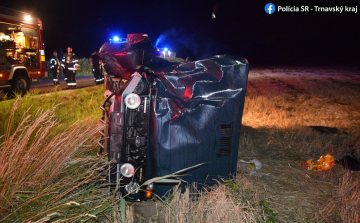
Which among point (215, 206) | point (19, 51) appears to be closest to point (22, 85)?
point (19, 51)

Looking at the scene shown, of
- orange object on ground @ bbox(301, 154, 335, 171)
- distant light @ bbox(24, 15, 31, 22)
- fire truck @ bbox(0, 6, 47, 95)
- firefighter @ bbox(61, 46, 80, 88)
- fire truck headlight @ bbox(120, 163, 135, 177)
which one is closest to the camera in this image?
fire truck headlight @ bbox(120, 163, 135, 177)

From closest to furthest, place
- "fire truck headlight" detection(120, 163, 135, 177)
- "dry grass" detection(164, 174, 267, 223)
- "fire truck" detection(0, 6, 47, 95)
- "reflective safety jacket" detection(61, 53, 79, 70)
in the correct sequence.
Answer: "dry grass" detection(164, 174, 267, 223)
"fire truck headlight" detection(120, 163, 135, 177)
"fire truck" detection(0, 6, 47, 95)
"reflective safety jacket" detection(61, 53, 79, 70)

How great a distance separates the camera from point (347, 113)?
23.5ft

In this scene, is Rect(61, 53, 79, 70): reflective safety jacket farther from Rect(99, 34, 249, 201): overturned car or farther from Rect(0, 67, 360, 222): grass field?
Rect(99, 34, 249, 201): overturned car

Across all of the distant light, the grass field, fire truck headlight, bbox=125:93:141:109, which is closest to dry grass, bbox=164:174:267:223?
the grass field

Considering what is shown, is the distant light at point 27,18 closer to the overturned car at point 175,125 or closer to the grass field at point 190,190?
the grass field at point 190,190

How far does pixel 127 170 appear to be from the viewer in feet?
8.29

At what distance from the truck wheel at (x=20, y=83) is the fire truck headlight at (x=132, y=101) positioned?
8.27 meters

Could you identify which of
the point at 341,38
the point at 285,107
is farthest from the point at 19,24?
the point at 341,38

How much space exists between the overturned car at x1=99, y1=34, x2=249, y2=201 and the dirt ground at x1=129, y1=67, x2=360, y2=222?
462 mm

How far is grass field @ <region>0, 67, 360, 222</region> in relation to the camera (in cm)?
214

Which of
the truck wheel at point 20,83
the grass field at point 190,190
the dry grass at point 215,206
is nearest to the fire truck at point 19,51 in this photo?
the truck wheel at point 20,83

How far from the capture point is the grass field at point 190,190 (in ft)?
7.02

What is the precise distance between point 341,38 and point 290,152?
159 feet
